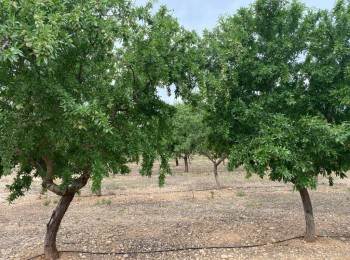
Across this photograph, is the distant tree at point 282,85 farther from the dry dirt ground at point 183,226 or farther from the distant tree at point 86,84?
the dry dirt ground at point 183,226

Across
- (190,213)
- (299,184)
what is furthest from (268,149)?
(190,213)

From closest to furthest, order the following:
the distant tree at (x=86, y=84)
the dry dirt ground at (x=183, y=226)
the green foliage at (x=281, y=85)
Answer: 1. the distant tree at (x=86, y=84)
2. the green foliage at (x=281, y=85)
3. the dry dirt ground at (x=183, y=226)

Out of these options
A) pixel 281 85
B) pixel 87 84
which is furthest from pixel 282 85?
pixel 87 84

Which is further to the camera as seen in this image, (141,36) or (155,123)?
(155,123)

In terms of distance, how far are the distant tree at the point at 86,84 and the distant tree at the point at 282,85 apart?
1.31 m

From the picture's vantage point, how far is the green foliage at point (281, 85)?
7.24 metres

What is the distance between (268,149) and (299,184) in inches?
54.5

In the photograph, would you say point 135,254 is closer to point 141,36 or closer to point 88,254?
point 88,254

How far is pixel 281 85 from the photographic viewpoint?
810 cm

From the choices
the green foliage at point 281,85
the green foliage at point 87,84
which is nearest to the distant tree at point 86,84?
the green foliage at point 87,84

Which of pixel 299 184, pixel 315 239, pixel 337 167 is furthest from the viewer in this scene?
pixel 315 239

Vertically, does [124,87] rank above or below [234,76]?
below

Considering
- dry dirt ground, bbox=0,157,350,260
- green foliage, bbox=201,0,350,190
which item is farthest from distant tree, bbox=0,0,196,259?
dry dirt ground, bbox=0,157,350,260

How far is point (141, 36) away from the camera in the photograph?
6.11 meters
